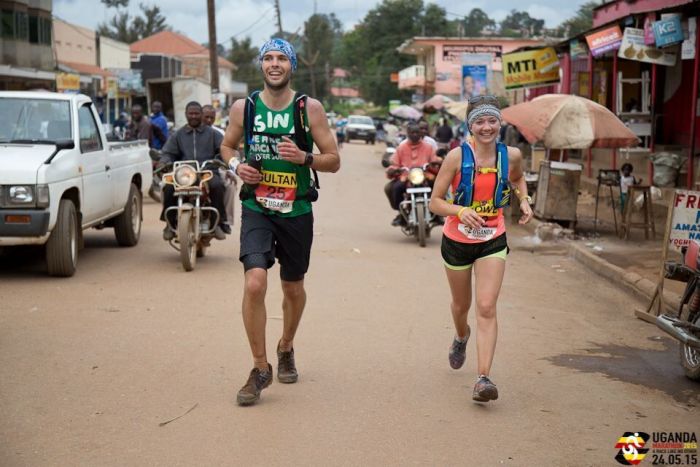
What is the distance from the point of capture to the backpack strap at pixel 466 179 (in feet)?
20.2

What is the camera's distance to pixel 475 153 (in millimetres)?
6203

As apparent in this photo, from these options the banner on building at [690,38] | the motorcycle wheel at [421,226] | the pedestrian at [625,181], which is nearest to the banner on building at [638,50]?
the banner on building at [690,38]

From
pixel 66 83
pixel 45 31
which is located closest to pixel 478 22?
pixel 45 31

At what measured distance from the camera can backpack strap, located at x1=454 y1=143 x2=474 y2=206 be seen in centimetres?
616

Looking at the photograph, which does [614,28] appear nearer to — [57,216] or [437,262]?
[437,262]

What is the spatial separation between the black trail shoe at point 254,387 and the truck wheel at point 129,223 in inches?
290

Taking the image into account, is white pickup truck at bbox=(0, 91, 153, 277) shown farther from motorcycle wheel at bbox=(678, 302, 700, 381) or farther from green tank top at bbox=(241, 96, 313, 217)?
motorcycle wheel at bbox=(678, 302, 700, 381)

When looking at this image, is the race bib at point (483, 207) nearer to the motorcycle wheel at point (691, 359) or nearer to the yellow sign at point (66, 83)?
the motorcycle wheel at point (691, 359)

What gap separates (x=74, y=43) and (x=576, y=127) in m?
48.1

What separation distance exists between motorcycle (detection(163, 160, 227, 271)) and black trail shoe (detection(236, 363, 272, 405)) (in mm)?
5169

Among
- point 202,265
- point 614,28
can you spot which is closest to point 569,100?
point 614,28

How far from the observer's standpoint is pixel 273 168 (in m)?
6.00

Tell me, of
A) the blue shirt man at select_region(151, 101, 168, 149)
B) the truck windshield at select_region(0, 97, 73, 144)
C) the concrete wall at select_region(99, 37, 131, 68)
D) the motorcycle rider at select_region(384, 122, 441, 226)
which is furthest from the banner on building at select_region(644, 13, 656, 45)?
the concrete wall at select_region(99, 37, 131, 68)

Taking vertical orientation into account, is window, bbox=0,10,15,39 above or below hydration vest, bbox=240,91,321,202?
above
